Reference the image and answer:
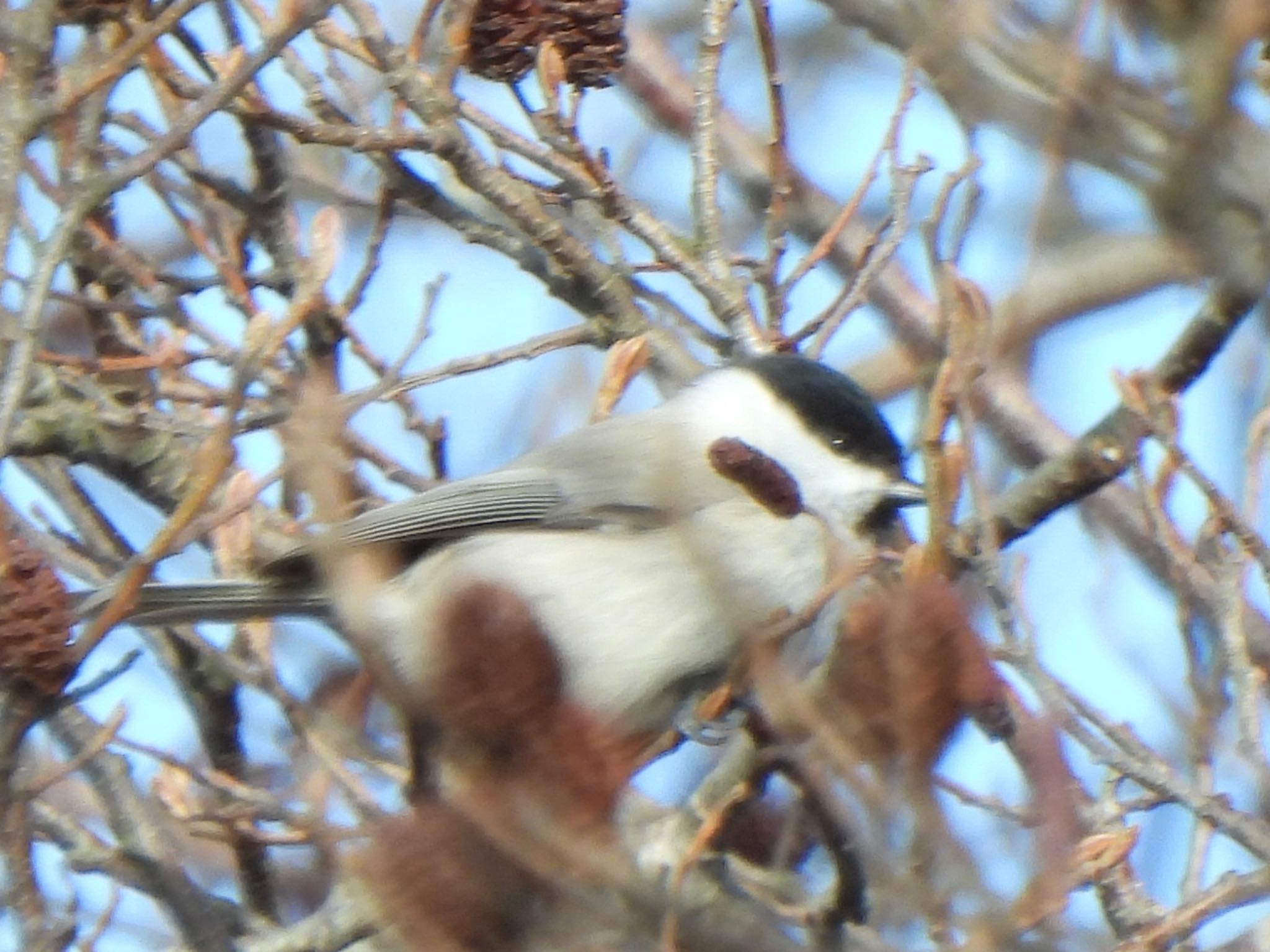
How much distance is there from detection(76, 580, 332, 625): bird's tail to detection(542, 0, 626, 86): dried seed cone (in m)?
0.81

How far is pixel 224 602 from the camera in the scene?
96.3 inches

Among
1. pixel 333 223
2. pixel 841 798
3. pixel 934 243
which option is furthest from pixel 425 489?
pixel 841 798

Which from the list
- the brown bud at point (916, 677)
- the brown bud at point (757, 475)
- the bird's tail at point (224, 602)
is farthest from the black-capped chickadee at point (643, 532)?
the brown bud at point (916, 677)

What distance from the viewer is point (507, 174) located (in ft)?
8.03

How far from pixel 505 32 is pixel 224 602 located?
87 cm

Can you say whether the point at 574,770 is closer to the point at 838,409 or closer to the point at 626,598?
the point at 626,598

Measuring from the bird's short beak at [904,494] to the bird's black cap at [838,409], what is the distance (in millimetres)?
34

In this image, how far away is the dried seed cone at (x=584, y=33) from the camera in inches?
91.1

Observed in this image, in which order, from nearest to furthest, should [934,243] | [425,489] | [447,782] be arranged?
[447,782]
[934,243]
[425,489]

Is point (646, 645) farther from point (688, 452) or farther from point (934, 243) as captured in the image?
point (934, 243)

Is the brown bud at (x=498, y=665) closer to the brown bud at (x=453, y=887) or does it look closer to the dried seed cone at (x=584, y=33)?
the brown bud at (x=453, y=887)

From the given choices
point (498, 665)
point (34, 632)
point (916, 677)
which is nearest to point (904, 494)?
point (34, 632)

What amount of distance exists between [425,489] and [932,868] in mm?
1723

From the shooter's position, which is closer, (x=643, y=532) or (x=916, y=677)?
(x=916, y=677)
